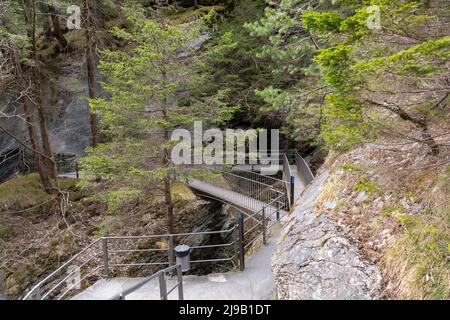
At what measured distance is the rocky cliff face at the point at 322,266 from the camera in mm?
3590

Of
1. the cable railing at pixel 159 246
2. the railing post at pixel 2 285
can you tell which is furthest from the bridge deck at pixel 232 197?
the railing post at pixel 2 285

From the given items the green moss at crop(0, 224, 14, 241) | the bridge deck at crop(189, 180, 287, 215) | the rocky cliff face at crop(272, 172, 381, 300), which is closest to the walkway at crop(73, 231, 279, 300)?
the rocky cliff face at crop(272, 172, 381, 300)

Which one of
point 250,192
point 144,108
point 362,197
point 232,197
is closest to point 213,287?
point 362,197

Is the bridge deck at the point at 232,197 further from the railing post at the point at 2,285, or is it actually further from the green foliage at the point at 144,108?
the railing post at the point at 2,285

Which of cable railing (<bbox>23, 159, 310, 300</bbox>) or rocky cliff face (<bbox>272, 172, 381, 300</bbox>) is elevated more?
rocky cliff face (<bbox>272, 172, 381, 300</bbox>)

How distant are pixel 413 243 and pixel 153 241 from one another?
8.73 meters

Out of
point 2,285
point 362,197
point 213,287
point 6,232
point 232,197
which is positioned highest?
point 362,197

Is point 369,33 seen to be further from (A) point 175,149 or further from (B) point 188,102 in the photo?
(B) point 188,102

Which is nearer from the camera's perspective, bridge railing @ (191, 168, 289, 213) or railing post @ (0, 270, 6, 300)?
railing post @ (0, 270, 6, 300)

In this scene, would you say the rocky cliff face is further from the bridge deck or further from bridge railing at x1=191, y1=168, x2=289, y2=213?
bridge railing at x1=191, y1=168, x2=289, y2=213

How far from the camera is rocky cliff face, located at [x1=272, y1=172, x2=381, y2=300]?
3.59 m

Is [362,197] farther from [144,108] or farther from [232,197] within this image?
[232,197]

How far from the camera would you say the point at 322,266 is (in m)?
3.99
